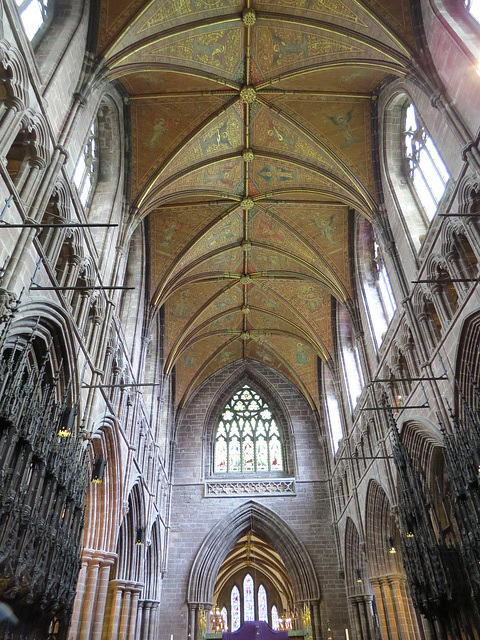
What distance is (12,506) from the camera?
640 centimetres

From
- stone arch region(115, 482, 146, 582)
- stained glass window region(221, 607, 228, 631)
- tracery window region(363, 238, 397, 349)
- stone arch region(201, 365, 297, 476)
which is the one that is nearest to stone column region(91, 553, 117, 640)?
stone arch region(115, 482, 146, 582)

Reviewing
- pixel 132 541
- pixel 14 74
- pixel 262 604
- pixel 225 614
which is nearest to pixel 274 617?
pixel 262 604

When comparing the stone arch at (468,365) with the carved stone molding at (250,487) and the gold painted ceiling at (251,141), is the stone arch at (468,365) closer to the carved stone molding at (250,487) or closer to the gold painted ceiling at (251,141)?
the gold painted ceiling at (251,141)

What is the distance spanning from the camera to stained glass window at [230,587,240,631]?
1179 inches

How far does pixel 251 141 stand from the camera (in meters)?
15.7

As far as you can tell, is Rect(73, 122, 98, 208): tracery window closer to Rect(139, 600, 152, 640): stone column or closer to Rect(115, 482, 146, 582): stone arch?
Rect(115, 482, 146, 582): stone arch

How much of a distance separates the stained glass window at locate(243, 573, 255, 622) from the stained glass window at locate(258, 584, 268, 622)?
0.56 metres

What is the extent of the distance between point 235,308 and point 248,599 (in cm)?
1977

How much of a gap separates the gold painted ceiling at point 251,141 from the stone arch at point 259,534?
7.29 m

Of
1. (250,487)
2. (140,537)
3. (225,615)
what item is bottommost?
(140,537)

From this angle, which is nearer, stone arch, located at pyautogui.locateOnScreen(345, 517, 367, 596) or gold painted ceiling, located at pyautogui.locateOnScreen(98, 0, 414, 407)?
gold painted ceiling, located at pyautogui.locateOnScreen(98, 0, 414, 407)

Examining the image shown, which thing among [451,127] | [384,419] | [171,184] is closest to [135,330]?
[171,184]

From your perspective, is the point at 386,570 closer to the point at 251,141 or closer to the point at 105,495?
the point at 105,495

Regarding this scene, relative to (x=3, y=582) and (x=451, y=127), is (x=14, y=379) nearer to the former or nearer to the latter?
(x=3, y=582)
